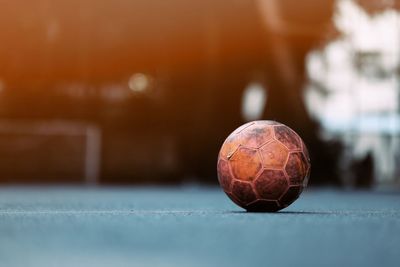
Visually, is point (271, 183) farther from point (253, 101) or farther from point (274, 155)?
point (253, 101)

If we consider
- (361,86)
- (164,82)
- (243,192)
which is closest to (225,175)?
(243,192)

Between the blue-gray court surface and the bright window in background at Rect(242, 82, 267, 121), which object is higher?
the blue-gray court surface

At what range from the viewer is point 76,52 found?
14828mm

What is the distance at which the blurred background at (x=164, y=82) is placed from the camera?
46.1ft

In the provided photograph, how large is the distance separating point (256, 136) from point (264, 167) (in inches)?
8.1

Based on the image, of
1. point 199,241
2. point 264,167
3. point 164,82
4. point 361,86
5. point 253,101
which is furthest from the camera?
point 164,82

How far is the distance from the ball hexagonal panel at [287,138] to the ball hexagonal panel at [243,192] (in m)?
0.33

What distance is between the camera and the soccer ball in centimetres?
479

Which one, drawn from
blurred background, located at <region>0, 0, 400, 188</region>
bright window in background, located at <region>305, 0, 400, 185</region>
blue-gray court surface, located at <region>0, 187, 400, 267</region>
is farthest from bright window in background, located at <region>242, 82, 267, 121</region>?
blue-gray court surface, located at <region>0, 187, 400, 267</region>

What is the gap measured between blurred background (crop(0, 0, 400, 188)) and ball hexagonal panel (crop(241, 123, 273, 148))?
910cm

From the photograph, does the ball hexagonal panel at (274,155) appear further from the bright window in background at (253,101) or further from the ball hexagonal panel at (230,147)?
the bright window in background at (253,101)

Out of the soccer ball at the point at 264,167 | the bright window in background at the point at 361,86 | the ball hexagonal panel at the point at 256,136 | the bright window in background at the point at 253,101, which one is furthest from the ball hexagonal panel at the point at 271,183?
the bright window in background at the point at 253,101

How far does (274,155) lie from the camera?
15.8ft

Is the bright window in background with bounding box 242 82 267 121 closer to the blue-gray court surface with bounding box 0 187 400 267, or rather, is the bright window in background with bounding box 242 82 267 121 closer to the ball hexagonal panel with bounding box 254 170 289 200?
the ball hexagonal panel with bounding box 254 170 289 200
